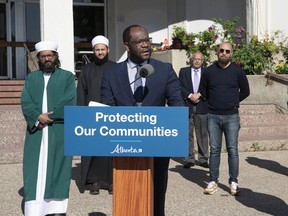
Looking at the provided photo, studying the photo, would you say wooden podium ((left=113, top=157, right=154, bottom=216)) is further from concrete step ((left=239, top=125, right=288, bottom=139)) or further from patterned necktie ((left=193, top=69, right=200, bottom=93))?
concrete step ((left=239, top=125, right=288, bottom=139))

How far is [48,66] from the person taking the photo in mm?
5633

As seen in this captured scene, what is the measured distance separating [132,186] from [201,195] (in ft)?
11.1

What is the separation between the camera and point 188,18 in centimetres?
1591

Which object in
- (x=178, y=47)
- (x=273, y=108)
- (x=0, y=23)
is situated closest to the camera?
(x=273, y=108)

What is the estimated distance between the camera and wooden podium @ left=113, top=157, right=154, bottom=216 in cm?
383

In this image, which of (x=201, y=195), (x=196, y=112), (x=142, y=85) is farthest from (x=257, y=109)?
(x=142, y=85)

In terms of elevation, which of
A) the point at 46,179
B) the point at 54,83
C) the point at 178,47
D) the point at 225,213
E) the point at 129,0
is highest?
the point at 129,0

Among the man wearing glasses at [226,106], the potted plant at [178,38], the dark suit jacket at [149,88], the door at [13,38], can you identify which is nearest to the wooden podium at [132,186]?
the dark suit jacket at [149,88]

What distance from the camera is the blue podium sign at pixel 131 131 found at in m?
3.63

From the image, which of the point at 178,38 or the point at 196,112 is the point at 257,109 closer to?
the point at 178,38

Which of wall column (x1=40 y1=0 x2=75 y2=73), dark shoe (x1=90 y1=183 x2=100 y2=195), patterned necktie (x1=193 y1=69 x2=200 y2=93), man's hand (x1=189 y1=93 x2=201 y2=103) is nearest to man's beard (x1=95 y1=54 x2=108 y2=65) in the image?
man's hand (x1=189 y1=93 x2=201 y2=103)

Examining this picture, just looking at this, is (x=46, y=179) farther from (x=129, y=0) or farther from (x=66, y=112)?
(x=129, y=0)

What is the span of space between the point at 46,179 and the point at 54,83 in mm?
953

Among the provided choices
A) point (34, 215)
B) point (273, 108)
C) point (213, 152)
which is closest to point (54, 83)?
point (34, 215)
